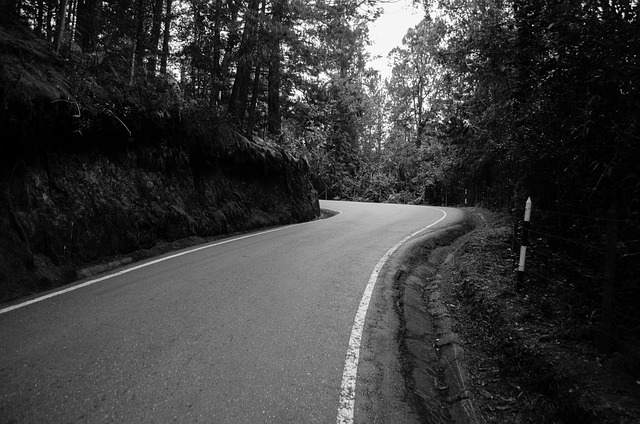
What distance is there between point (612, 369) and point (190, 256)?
6.89m

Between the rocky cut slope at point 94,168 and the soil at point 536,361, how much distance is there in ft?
20.2

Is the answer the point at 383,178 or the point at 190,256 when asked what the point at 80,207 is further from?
the point at 383,178

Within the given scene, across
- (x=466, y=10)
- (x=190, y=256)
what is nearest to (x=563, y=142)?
(x=466, y=10)

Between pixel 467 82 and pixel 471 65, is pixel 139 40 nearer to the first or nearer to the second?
pixel 471 65

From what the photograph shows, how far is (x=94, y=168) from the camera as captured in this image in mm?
7246

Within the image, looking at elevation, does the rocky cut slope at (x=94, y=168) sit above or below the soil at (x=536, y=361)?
above

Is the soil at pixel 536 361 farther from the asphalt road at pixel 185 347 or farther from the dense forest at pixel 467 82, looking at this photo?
the asphalt road at pixel 185 347

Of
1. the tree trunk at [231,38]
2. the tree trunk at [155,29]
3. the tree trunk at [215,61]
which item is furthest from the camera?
the tree trunk at [215,61]

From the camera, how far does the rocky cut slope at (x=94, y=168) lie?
5.59 m

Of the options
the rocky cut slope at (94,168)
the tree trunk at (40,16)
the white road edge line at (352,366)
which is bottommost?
the white road edge line at (352,366)

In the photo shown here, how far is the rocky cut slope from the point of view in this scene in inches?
220

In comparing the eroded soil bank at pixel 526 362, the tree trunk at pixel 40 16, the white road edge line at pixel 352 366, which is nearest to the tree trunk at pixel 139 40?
the tree trunk at pixel 40 16

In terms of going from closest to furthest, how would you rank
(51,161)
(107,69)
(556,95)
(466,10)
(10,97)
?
1. (556,95)
2. (10,97)
3. (51,161)
4. (107,69)
5. (466,10)

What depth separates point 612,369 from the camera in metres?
3.23
